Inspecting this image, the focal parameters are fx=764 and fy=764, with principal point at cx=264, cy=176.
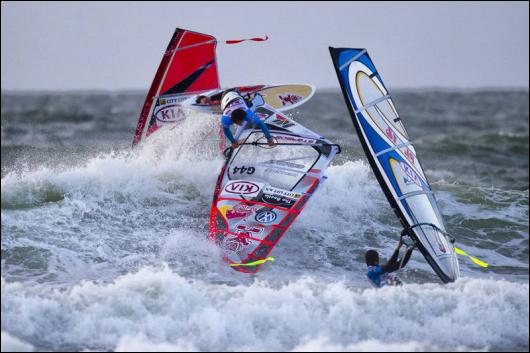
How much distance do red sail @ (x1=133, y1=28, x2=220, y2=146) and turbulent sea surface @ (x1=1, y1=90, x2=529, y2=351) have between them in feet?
1.58

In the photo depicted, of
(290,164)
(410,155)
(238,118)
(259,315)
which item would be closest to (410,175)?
(410,155)

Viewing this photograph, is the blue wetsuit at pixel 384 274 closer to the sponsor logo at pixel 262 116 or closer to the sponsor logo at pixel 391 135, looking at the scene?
the sponsor logo at pixel 391 135

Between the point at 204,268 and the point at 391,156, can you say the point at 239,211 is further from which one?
the point at 391,156

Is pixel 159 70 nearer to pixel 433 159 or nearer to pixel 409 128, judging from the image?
pixel 433 159

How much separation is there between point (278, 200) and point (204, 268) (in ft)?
4.05

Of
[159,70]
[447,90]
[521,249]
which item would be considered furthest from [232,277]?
[447,90]

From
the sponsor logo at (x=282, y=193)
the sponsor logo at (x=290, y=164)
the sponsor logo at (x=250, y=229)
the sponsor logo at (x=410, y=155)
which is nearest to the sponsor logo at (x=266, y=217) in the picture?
the sponsor logo at (x=250, y=229)

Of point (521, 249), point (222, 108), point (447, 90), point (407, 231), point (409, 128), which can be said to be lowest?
point (447, 90)

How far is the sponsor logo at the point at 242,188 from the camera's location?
901 cm

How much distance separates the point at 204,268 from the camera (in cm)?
830

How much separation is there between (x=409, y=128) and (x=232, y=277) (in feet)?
61.4

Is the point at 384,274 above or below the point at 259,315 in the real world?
above

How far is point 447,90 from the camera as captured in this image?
177 ft

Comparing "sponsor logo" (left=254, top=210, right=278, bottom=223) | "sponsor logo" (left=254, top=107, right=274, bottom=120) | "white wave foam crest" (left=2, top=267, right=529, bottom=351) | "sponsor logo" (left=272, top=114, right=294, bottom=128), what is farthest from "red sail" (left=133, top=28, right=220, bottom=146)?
"white wave foam crest" (left=2, top=267, right=529, bottom=351)
